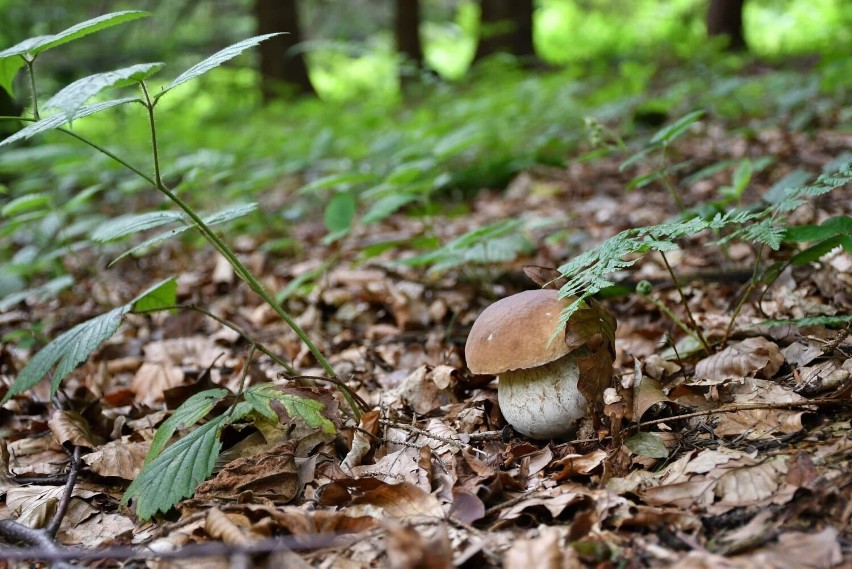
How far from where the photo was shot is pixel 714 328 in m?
2.63

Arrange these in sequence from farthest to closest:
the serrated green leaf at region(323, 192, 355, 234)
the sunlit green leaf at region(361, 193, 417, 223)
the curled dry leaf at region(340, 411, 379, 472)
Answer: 1. the serrated green leaf at region(323, 192, 355, 234)
2. the sunlit green leaf at region(361, 193, 417, 223)
3. the curled dry leaf at region(340, 411, 379, 472)

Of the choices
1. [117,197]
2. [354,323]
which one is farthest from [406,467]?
[117,197]

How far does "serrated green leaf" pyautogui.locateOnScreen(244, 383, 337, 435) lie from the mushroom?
0.51 metres

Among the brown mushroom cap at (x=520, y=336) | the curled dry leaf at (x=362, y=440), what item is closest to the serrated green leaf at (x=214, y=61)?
the brown mushroom cap at (x=520, y=336)

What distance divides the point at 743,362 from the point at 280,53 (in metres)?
13.3

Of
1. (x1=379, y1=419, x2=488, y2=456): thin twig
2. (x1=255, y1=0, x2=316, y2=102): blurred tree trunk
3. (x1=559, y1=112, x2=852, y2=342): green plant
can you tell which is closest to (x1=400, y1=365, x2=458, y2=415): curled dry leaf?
(x1=379, y1=419, x2=488, y2=456): thin twig

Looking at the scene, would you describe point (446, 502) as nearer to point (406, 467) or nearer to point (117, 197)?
point (406, 467)

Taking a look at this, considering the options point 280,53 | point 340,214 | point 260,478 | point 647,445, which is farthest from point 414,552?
point 280,53

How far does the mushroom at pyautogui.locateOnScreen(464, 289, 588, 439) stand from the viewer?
190cm

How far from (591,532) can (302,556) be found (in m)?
0.72

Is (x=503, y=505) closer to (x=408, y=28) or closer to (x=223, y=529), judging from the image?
(x=223, y=529)

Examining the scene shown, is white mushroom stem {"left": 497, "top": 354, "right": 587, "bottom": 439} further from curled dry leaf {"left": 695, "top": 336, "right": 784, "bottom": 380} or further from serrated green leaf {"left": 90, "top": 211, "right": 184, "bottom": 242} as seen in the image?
serrated green leaf {"left": 90, "top": 211, "right": 184, "bottom": 242}

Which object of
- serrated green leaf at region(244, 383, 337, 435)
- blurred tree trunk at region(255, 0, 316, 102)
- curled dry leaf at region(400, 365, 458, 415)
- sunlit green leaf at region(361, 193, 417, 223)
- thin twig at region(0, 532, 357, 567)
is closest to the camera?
thin twig at region(0, 532, 357, 567)

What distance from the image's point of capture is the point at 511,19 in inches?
530
